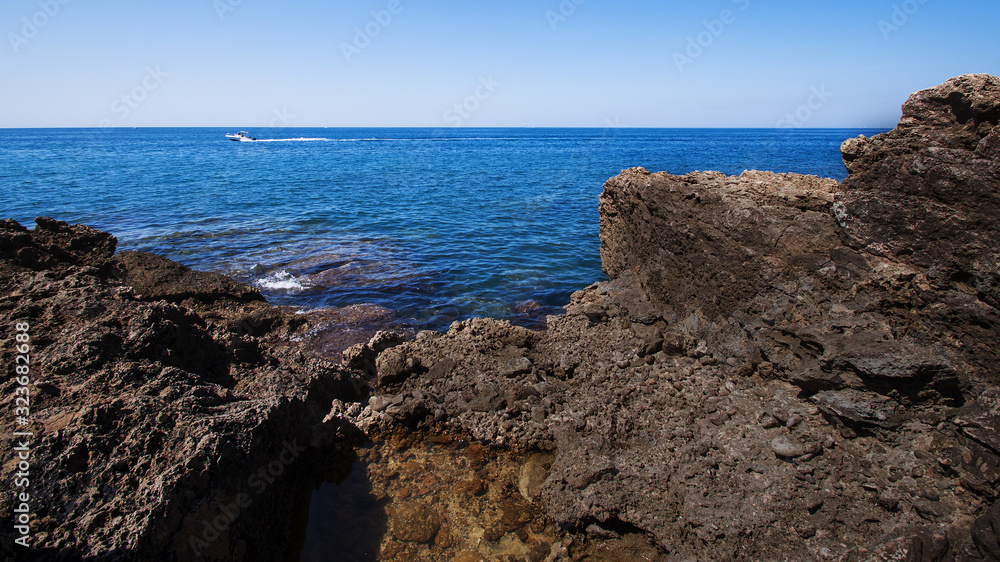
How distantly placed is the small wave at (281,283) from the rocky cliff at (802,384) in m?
7.83

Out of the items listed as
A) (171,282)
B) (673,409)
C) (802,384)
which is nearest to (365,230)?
(171,282)

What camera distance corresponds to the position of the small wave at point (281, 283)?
1478 cm

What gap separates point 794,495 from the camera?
517 cm

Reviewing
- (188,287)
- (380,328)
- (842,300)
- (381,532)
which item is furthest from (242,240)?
(842,300)

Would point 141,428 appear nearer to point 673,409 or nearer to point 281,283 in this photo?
point 673,409

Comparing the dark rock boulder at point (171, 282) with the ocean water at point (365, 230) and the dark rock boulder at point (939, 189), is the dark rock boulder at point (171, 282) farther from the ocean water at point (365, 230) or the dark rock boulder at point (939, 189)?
the dark rock boulder at point (939, 189)

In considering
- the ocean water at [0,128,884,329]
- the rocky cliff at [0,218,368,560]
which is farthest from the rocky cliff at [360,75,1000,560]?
the ocean water at [0,128,884,329]

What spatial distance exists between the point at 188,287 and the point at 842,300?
1326 centimetres

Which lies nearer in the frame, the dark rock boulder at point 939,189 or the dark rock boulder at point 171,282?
the dark rock boulder at point 939,189

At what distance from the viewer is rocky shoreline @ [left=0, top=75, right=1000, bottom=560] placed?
4.45m

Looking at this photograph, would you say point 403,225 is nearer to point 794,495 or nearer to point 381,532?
point 381,532

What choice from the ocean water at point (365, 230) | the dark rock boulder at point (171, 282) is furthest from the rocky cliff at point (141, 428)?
the ocean water at point (365, 230)

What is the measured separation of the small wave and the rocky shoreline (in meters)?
6.29

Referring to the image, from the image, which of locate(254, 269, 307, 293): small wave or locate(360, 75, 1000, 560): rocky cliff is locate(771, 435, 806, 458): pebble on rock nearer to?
locate(360, 75, 1000, 560): rocky cliff
